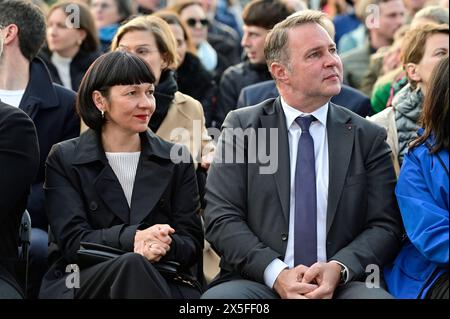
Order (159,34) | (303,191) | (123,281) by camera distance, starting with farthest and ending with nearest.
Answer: (159,34), (303,191), (123,281)

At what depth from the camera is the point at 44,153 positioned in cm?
612

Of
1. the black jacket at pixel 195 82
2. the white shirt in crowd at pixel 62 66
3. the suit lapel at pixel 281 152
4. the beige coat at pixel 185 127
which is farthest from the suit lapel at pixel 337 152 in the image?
the white shirt in crowd at pixel 62 66

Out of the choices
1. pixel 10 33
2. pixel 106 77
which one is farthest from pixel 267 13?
pixel 106 77

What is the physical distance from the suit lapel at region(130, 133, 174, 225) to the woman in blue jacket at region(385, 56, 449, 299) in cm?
132

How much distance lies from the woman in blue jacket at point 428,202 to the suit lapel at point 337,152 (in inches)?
12.0

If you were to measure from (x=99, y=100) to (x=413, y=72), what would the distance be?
2.06 meters

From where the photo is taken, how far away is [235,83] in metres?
7.94

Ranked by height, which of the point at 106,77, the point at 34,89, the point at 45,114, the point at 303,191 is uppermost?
the point at 106,77

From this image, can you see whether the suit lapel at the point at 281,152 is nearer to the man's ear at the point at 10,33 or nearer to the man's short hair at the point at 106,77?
the man's short hair at the point at 106,77

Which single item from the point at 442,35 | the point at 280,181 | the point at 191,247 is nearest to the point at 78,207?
the point at 191,247

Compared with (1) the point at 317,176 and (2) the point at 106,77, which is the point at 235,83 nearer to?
(2) the point at 106,77

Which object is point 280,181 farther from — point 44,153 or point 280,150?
point 44,153

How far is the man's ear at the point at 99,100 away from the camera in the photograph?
5555mm

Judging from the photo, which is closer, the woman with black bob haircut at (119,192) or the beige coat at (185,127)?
the woman with black bob haircut at (119,192)
